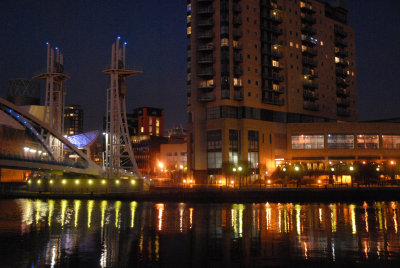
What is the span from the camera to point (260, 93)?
8694 cm

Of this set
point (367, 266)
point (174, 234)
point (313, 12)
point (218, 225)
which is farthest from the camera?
point (313, 12)

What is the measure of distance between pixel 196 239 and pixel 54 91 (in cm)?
5252

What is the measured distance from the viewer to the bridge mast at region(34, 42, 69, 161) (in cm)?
7012

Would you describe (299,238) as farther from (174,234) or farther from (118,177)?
(118,177)

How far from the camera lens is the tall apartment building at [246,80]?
83250 millimetres

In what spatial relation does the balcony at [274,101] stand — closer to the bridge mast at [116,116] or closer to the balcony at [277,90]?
the balcony at [277,90]

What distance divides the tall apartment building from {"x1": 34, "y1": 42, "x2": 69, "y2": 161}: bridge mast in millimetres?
25396

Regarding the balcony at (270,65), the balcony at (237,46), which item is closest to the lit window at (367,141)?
the balcony at (270,65)

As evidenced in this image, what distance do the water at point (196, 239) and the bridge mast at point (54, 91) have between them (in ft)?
100

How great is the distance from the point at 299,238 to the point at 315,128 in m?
65.3

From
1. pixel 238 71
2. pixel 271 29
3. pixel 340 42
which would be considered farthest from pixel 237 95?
pixel 340 42

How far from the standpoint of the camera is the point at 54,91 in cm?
7100

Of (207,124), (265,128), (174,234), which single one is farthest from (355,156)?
(174,234)

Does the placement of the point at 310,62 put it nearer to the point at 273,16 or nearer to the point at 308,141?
the point at 273,16
